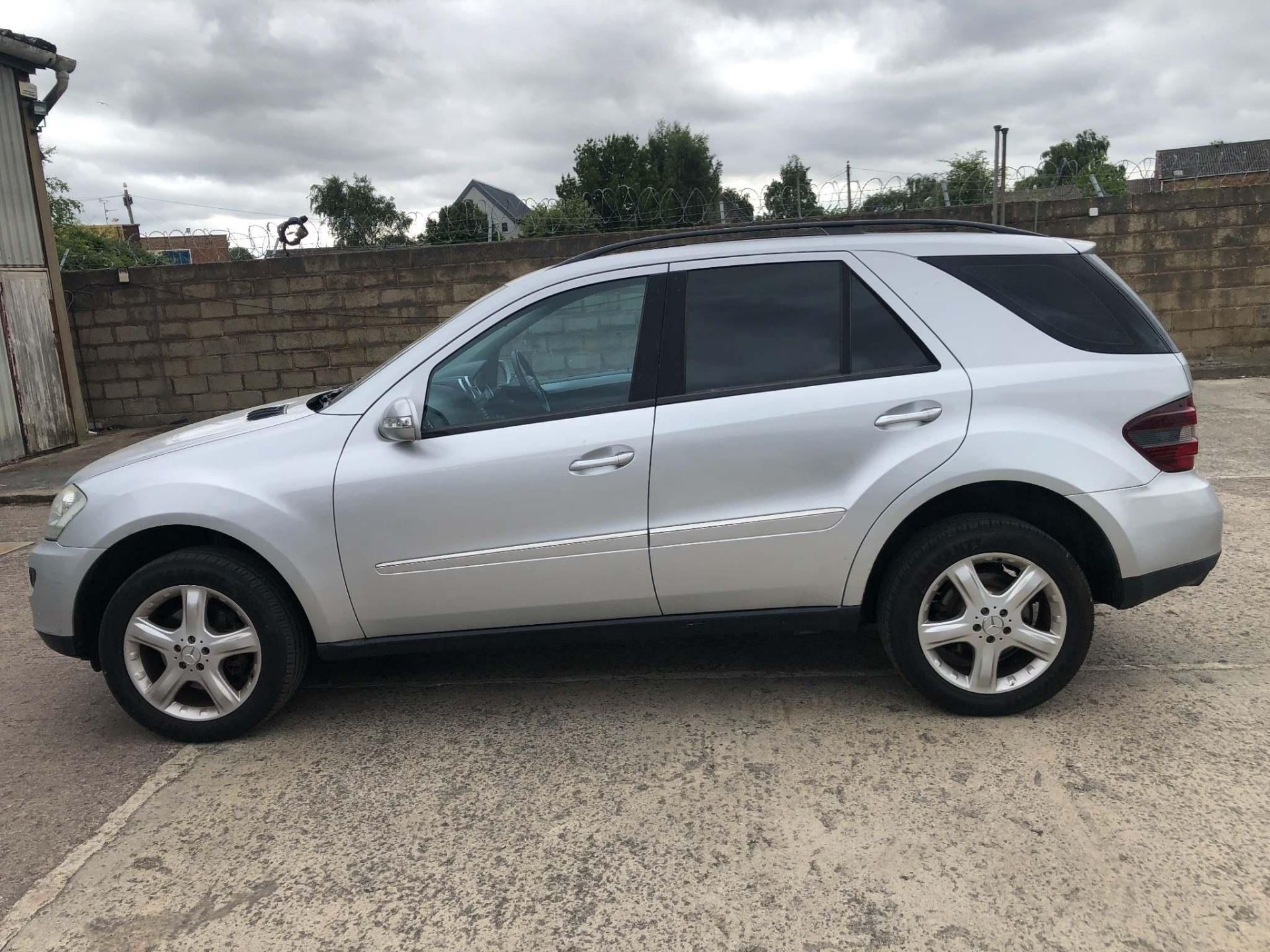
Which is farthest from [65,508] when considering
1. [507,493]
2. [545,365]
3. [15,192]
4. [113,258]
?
[113,258]

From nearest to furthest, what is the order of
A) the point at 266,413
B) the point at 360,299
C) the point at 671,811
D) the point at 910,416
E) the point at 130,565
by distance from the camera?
the point at 671,811 → the point at 910,416 → the point at 130,565 → the point at 266,413 → the point at 360,299

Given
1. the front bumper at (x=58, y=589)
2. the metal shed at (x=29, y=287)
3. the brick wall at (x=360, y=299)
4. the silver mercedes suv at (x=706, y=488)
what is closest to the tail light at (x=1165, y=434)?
the silver mercedes suv at (x=706, y=488)

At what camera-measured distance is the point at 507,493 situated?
10.7 ft

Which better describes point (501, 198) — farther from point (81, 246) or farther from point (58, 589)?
point (58, 589)

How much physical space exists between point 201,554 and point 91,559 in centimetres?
43

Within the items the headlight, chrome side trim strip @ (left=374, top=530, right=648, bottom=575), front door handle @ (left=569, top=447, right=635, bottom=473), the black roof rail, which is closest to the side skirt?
chrome side trim strip @ (left=374, top=530, right=648, bottom=575)

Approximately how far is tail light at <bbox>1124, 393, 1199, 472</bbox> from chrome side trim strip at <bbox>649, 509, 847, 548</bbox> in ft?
3.49

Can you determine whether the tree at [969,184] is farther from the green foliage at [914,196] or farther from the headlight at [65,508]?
the headlight at [65,508]

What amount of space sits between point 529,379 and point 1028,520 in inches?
76.4

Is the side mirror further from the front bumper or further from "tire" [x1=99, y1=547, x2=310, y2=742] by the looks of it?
the front bumper

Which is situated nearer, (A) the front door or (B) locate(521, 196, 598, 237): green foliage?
(A) the front door

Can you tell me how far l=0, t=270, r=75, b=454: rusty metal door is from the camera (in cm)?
1084

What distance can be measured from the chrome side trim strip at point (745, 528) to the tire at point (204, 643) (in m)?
1.45

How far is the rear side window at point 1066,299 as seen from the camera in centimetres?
332
